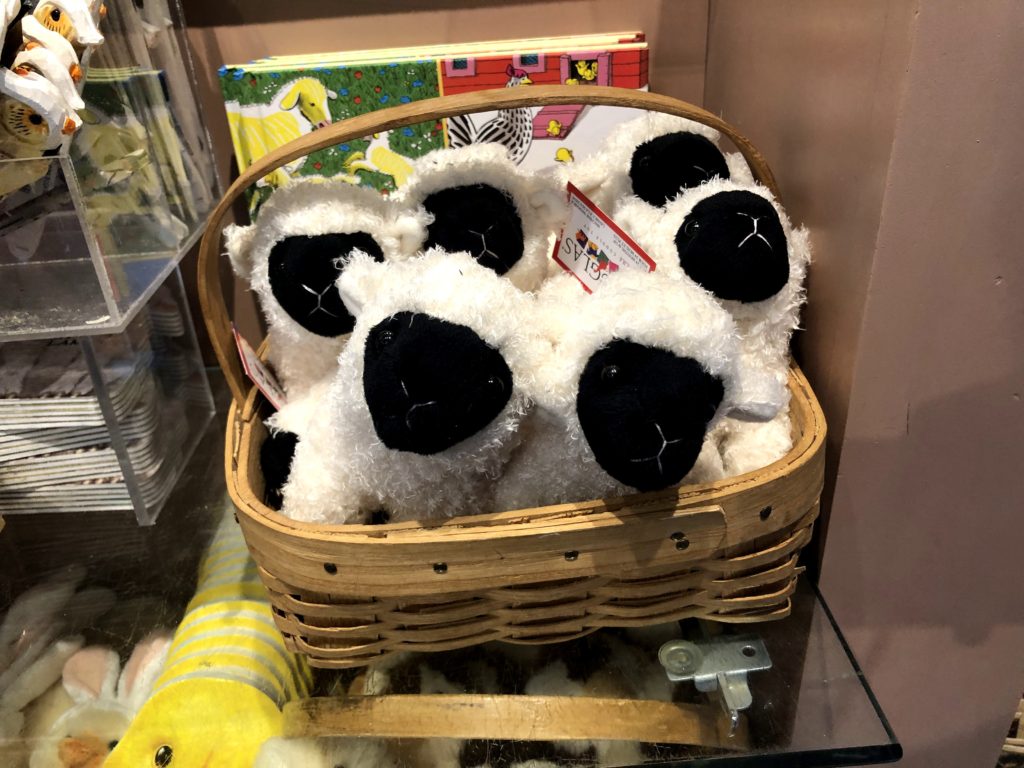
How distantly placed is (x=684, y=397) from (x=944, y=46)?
29cm

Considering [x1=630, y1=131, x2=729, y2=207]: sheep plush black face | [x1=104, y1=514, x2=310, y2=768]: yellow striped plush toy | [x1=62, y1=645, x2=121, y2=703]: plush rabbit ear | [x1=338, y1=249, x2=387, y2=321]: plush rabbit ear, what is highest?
[x1=630, y1=131, x2=729, y2=207]: sheep plush black face

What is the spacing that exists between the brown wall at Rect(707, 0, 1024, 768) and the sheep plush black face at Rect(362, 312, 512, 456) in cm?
31

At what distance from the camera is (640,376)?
1.51 feet

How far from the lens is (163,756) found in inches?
24.2

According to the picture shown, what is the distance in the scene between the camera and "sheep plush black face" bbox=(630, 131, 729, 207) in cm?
70

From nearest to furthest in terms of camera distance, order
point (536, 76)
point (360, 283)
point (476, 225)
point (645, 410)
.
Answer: point (645, 410) < point (360, 283) < point (476, 225) < point (536, 76)

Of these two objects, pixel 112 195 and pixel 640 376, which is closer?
pixel 640 376

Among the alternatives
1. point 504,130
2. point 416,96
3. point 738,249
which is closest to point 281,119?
point 416,96

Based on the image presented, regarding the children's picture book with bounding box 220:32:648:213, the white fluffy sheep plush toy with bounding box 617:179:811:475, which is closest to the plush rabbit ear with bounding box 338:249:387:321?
the white fluffy sheep plush toy with bounding box 617:179:811:475

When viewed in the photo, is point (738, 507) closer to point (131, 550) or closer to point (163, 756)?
point (163, 756)

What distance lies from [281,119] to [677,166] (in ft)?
1.62

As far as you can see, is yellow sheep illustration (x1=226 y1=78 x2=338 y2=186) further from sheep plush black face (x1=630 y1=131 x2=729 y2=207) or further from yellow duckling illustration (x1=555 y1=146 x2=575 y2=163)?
sheep plush black face (x1=630 y1=131 x2=729 y2=207)

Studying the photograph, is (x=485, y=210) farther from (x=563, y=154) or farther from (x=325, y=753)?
(x=325, y=753)

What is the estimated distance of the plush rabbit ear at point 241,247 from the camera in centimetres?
72
